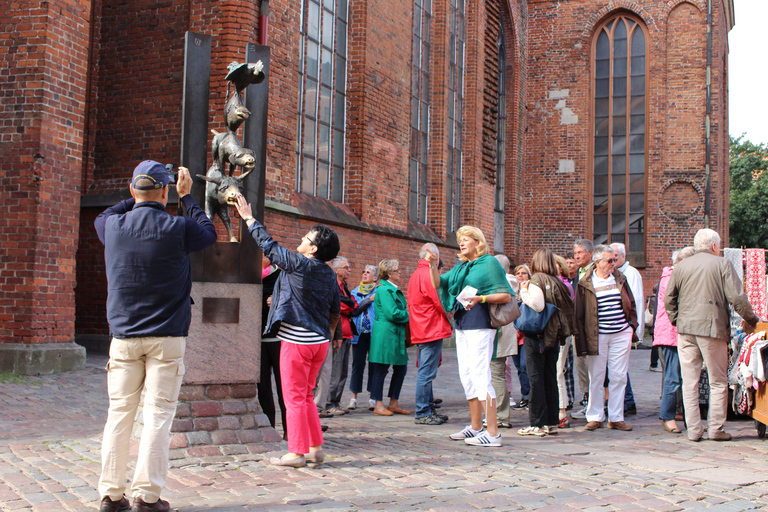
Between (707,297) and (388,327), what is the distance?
10.4 ft

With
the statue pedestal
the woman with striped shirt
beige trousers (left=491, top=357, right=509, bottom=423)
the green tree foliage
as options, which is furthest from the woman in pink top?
the green tree foliage

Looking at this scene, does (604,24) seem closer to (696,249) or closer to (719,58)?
(719,58)

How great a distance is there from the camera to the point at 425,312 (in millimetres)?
7441

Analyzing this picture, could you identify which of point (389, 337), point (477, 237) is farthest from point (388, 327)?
point (477, 237)

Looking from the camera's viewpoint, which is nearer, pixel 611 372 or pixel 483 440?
pixel 483 440

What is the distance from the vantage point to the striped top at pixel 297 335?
4.99 meters

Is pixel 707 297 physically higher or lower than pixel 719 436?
higher

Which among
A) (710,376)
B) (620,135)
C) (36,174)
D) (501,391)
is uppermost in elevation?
(620,135)

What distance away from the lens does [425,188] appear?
18.1 metres

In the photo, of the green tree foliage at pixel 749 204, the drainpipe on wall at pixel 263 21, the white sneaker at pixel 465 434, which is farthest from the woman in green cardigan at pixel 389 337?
the green tree foliage at pixel 749 204

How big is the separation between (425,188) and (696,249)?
11.4 metres

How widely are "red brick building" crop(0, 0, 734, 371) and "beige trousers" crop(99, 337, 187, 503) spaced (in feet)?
18.4

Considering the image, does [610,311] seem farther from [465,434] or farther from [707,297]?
[465,434]

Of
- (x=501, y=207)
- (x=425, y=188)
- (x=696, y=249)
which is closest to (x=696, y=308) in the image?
(x=696, y=249)
